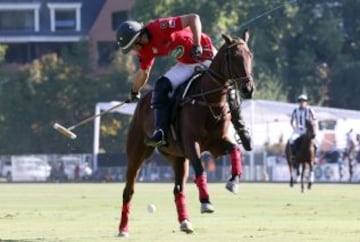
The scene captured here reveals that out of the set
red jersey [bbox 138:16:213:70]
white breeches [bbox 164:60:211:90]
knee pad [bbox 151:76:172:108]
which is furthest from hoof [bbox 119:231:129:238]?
red jersey [bbox 138:16:213:70]

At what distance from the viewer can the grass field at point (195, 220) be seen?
16.2 metres

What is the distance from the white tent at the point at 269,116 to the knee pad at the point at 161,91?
111ft

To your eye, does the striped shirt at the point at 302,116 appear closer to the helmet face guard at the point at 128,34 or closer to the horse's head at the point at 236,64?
the helmet face guard at the point at 128,34

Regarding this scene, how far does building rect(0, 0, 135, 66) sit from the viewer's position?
10644 centimetres

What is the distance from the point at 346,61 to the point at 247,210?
2463 inches

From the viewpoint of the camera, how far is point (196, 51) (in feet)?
56.0

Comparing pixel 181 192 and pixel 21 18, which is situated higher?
pixel 21 18

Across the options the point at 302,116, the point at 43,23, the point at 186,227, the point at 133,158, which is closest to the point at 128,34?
the point at 133,158

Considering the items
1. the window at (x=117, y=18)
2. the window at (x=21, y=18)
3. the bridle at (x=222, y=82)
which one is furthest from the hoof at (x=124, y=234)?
the window at (x=21, y=18)

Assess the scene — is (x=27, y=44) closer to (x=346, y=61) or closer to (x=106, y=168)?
(x=346, y=61)

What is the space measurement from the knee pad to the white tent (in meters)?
33.9

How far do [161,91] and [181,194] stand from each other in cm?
141

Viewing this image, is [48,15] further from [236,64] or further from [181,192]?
[236,64]

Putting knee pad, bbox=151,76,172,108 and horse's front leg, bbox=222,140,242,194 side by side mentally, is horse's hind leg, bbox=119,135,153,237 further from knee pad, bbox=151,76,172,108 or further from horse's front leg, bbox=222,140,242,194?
horse's front leg, bbox=222,140,242,194
